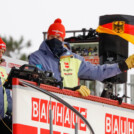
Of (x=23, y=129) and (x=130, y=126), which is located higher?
(x=23, y=129)

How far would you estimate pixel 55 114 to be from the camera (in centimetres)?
Result: 662

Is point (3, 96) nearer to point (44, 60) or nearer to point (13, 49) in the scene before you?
point (44, 60)

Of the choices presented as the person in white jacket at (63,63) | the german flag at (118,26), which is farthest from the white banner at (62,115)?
the german flag at (118,26)

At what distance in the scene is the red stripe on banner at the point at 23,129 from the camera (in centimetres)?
614

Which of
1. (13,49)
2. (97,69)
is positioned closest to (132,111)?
(97,69)

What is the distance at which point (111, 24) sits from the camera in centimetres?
1171

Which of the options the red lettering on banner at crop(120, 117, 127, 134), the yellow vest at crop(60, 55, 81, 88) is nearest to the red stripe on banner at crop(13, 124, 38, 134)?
the yellow vest at crop(60, 55, 81, 88)

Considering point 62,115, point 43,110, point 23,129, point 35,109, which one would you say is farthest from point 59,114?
point 23,129

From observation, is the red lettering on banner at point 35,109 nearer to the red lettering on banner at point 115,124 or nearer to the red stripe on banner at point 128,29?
the red lettering on banner at point 115,124

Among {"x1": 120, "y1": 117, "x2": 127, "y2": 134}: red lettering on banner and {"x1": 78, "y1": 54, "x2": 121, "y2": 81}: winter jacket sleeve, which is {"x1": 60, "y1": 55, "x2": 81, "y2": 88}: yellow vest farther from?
{"x1": 120, "y1": 117, "x2": 127, "y2": 134}: red lettering on banner

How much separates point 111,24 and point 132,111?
13.2ft

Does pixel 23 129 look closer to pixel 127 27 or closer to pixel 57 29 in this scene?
pixel 57 29

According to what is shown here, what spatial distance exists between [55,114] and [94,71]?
160 centimetres

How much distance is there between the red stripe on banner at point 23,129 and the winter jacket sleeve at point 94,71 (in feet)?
5.82
